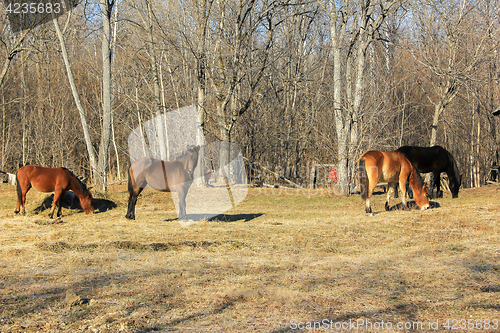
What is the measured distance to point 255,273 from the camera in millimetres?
6277

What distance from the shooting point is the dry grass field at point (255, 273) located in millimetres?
4391

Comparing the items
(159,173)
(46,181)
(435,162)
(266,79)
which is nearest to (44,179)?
(46,181)

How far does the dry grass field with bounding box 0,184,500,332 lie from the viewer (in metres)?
4.39

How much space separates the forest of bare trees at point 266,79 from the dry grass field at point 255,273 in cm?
708

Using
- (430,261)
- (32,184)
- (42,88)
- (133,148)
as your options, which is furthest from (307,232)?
(42,88)

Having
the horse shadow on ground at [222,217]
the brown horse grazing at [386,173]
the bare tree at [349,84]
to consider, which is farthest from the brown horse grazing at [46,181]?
the bare tree at [349,84]

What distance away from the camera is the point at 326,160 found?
2216cm

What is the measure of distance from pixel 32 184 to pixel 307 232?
A: 25.4ft

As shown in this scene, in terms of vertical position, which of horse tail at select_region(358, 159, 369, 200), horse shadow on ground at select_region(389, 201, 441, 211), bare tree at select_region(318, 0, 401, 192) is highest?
bare tree at select_region(318, 0, 401, 192)

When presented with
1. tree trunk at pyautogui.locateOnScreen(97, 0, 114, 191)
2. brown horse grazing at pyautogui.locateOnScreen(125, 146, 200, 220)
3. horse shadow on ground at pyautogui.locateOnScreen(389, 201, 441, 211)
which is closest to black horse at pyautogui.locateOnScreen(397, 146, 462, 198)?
horse shadow on ground at pyautogui.locateOnScreen(389, 201, 441, 211)

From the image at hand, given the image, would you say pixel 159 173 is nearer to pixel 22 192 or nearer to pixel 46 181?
pixel 46 181

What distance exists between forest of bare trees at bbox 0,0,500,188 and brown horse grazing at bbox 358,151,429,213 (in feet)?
13.5

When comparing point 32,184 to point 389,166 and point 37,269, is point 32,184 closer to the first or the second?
point 37,269

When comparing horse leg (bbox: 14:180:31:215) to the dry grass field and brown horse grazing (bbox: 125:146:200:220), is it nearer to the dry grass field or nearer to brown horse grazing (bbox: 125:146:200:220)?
the dry grass field
